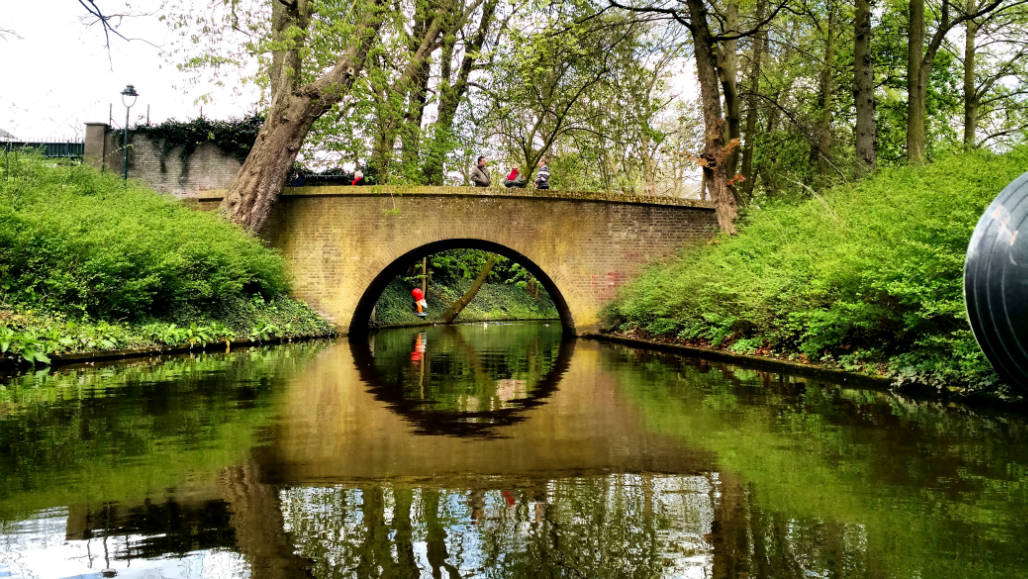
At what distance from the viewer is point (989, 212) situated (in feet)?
17.2

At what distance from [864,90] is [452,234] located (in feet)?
30.9

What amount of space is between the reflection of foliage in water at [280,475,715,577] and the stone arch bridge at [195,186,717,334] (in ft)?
51.5

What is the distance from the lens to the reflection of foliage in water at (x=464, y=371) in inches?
312

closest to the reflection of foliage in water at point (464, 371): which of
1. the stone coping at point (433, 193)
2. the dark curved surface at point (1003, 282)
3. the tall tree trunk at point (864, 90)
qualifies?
the stone coping at point (433, 193)

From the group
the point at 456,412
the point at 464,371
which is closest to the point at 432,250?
the point at 464,371

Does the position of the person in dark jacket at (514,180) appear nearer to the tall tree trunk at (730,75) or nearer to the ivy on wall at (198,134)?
the tall tree trunk at (730,75)

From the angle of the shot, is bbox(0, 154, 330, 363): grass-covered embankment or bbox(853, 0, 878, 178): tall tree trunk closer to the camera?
bbox(0, 154, 330, 363): grass-covered embankment

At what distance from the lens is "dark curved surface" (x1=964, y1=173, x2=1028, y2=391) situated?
4988 millimetres

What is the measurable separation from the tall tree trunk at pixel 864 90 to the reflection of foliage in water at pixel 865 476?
906 centimetres

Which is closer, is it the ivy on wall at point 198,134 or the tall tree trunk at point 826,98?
the tall tree trunk at point 826,98

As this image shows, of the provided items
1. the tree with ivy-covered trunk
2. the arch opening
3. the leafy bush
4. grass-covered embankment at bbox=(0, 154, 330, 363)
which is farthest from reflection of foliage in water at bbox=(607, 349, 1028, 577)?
the arch opening

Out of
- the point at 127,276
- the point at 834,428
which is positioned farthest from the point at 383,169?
the point at 834,428

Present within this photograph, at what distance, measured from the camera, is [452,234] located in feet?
64.3

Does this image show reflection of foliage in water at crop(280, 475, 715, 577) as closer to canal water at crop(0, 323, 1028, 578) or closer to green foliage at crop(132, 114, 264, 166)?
canal water at crop(0, 323, 1028, 578)
